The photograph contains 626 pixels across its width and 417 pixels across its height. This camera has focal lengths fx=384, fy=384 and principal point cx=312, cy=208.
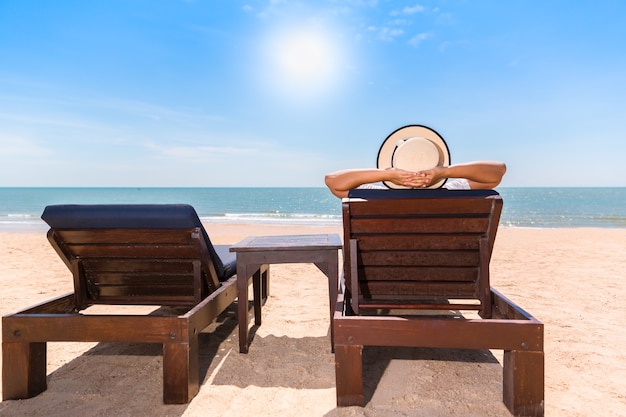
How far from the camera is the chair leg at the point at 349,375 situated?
7.87 feet

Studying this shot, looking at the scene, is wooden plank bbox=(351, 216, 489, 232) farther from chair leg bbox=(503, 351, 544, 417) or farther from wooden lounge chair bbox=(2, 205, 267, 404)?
wooden lounge chair bbox=(2, 205, 267, 404)

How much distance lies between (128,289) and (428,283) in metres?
2.47

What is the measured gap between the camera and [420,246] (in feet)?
8.91

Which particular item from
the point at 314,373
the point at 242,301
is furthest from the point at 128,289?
the point at 314,373

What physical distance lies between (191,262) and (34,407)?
134 cm

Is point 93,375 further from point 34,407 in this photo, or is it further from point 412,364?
point 412,364

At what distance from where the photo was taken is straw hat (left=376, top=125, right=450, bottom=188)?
256 cm

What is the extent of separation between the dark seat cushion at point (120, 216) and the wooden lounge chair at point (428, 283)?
3.83 feet

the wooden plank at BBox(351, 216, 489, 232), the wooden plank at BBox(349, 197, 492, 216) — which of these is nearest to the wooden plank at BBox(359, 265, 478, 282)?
Result: the wooden plank at BBox(351, 216, 489, 232)

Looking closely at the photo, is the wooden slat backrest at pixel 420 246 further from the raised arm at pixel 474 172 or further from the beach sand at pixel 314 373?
the beach sand at pixel 314 373

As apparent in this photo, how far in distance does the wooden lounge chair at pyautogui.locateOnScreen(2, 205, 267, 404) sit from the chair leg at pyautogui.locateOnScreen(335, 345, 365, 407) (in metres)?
0.98

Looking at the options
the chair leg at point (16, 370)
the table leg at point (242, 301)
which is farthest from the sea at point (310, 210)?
the chair leg at point (16, 370)

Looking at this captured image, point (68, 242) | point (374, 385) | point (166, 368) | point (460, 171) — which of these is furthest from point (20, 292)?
point (460, 171)

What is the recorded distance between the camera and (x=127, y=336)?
253cm
